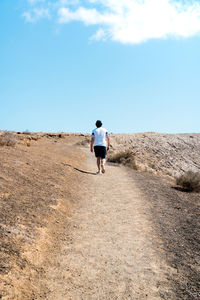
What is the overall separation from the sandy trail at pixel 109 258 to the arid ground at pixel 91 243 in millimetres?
13

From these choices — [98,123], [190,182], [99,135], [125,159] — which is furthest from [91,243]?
[125,159]

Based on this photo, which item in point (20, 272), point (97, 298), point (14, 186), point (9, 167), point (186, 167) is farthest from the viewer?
point (186, 167)

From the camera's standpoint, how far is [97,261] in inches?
182

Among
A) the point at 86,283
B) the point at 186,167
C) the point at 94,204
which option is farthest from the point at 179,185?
the point at 186,167

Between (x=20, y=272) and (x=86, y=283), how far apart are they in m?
0.95

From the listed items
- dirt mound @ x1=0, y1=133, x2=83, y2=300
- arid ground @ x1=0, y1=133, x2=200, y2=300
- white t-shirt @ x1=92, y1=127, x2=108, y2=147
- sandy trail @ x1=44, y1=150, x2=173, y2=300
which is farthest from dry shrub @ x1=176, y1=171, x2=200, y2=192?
dirt mound @ x1=0, y1=133, x2=83, y2=300

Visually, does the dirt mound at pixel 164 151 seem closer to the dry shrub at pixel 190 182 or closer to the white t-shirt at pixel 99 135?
the dry shrub at pixel 190 182

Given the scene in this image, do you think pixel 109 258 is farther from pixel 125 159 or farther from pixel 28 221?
pixel 125 159

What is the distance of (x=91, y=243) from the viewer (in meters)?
5.36

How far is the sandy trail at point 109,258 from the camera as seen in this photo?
3793 mm

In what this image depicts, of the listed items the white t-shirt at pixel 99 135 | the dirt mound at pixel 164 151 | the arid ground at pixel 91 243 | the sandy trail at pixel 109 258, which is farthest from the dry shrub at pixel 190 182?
the dirt mound at pixel 164 151

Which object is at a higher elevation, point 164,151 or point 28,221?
point 28,221

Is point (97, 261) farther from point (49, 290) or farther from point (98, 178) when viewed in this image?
point (98, 178)

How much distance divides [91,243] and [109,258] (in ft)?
2.32
